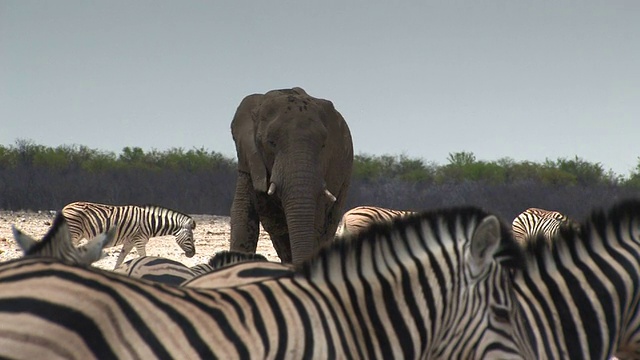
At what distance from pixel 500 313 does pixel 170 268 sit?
2.95 m

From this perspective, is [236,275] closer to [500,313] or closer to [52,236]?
[52,236]

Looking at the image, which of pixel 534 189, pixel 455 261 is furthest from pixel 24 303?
pixel 534 189

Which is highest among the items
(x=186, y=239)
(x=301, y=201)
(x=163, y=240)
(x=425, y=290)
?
(x=163, y=240)

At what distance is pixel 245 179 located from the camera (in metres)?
10.2

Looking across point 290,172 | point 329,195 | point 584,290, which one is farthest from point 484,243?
point 329,195

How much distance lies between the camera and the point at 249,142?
33.9 feet

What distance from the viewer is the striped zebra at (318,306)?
9.52 feet

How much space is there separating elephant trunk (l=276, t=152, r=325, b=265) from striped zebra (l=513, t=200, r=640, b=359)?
4490 mm

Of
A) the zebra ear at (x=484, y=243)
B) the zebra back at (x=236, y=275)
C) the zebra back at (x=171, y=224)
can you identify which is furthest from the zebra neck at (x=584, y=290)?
the zebra back at (x=171, y=224)

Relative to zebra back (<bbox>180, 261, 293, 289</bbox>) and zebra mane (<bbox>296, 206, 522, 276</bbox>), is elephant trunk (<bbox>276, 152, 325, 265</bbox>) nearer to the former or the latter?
zebra back (<bbox>180, 261, 293, 289</bbox>)

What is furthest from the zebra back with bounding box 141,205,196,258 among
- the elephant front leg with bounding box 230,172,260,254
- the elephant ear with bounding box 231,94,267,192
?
the elephant front leg with bounding box 230,172,260,254

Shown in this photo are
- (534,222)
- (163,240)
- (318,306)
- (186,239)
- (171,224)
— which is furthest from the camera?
(163,240)

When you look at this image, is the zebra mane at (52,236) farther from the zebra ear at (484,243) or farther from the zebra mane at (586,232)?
the zebra mane at (586,232)

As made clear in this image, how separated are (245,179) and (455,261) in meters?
6.77
